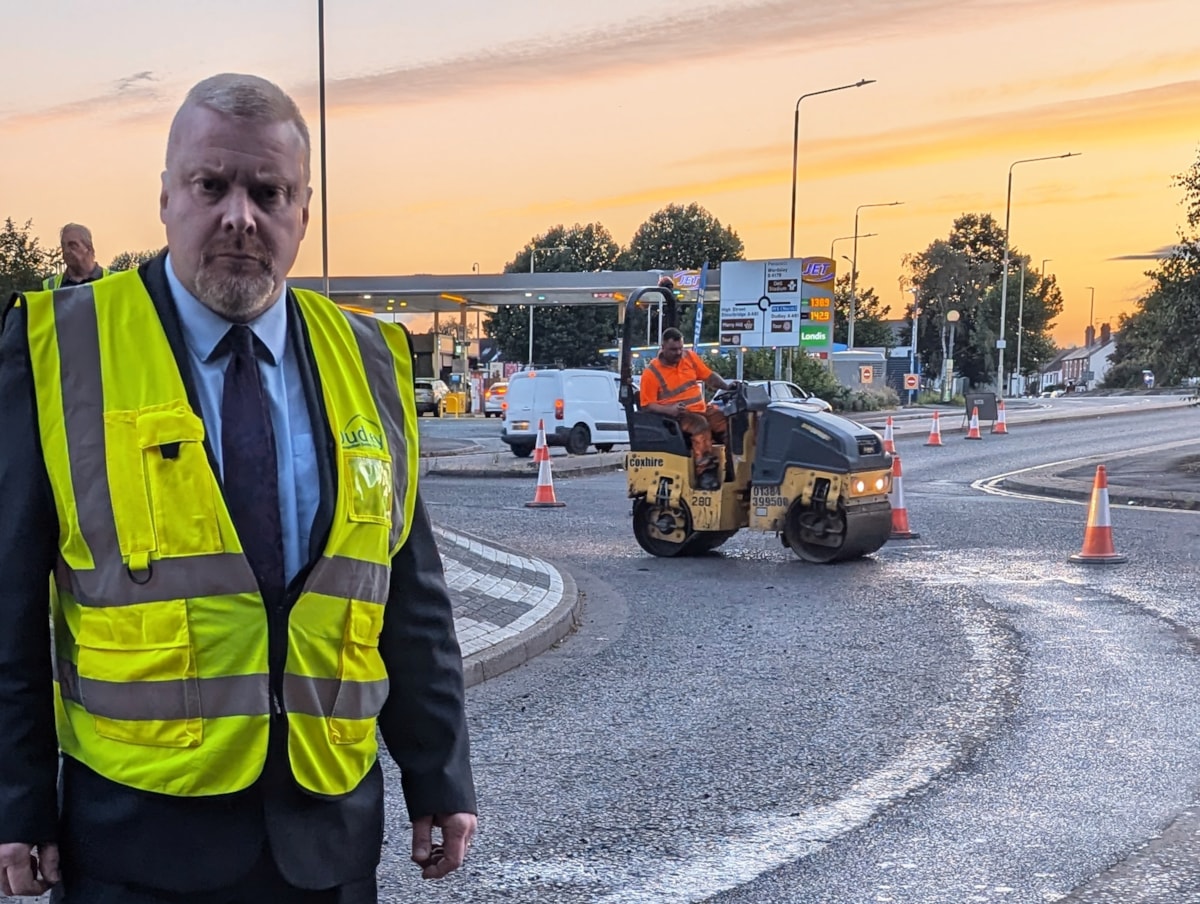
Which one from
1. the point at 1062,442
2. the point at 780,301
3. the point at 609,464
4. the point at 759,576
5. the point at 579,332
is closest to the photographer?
the point at 759,576

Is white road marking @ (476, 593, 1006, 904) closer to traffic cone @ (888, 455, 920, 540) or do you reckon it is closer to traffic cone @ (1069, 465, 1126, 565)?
traffic cone @ (1069, 465, 1126, 565)

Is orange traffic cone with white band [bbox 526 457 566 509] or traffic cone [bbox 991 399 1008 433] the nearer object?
orange traffic cone with white band [bbox 526 457 566 509]

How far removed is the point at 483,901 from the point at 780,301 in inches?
1263

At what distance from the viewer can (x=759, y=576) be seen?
1151 centimetres

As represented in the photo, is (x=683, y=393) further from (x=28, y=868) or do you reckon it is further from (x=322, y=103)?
(x=322, y=103)

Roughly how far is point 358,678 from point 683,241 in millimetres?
91892

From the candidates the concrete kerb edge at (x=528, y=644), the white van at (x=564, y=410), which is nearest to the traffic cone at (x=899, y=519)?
the concrete kerb edge at (x=528, y=644)

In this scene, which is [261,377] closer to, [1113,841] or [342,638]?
[342,638]

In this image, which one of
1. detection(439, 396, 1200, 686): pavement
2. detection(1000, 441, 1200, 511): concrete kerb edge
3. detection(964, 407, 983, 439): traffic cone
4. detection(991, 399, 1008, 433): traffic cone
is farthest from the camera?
detection(991, 399, 1008, 433): traffic cone

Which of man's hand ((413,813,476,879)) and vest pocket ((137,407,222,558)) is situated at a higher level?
vest pocket ((137,407,222,558))

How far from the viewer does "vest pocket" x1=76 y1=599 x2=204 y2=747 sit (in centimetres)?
192

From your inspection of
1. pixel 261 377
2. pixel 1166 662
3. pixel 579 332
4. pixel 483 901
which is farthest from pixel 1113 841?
pixel 579 332

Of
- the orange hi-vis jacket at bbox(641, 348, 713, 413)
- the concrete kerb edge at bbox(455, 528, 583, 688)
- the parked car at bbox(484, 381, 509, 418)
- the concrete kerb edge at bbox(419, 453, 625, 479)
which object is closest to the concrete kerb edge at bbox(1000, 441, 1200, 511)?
the concrete kerb edge at bbox(419, 453, 625, 479)

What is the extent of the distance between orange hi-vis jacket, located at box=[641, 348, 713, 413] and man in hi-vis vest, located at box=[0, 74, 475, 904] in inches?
398
